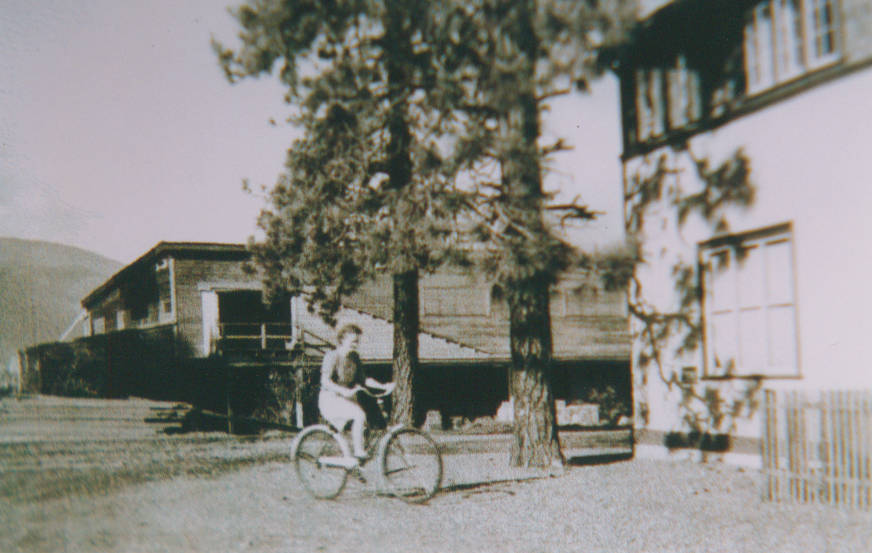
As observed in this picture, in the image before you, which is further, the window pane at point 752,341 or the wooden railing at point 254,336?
the wooden railing at point 254,336

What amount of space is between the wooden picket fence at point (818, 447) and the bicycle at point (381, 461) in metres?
3.28

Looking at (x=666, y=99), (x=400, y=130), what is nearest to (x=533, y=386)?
(x=400, y=130)

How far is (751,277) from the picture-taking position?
9219 mm

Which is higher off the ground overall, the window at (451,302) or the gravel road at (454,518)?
the window at (451,302)

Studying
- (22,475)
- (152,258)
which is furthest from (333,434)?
(152,258)

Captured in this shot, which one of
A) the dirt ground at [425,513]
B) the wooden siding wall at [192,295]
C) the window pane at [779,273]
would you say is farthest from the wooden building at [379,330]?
the window pane at [779,273]

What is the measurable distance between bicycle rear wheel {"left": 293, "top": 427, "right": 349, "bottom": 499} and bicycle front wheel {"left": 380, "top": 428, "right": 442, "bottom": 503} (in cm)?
51

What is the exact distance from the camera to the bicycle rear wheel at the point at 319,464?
24.5ft

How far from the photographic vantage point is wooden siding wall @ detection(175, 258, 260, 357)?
24.1m

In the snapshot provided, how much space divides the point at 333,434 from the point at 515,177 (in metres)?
3.83

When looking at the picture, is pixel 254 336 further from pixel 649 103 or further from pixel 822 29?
pixel 822 29

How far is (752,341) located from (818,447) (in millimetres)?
2342

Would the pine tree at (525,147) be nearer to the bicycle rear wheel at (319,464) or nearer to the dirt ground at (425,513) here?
the dirt ground at (425,513)

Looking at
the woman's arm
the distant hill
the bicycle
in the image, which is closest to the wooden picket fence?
the bicycle
